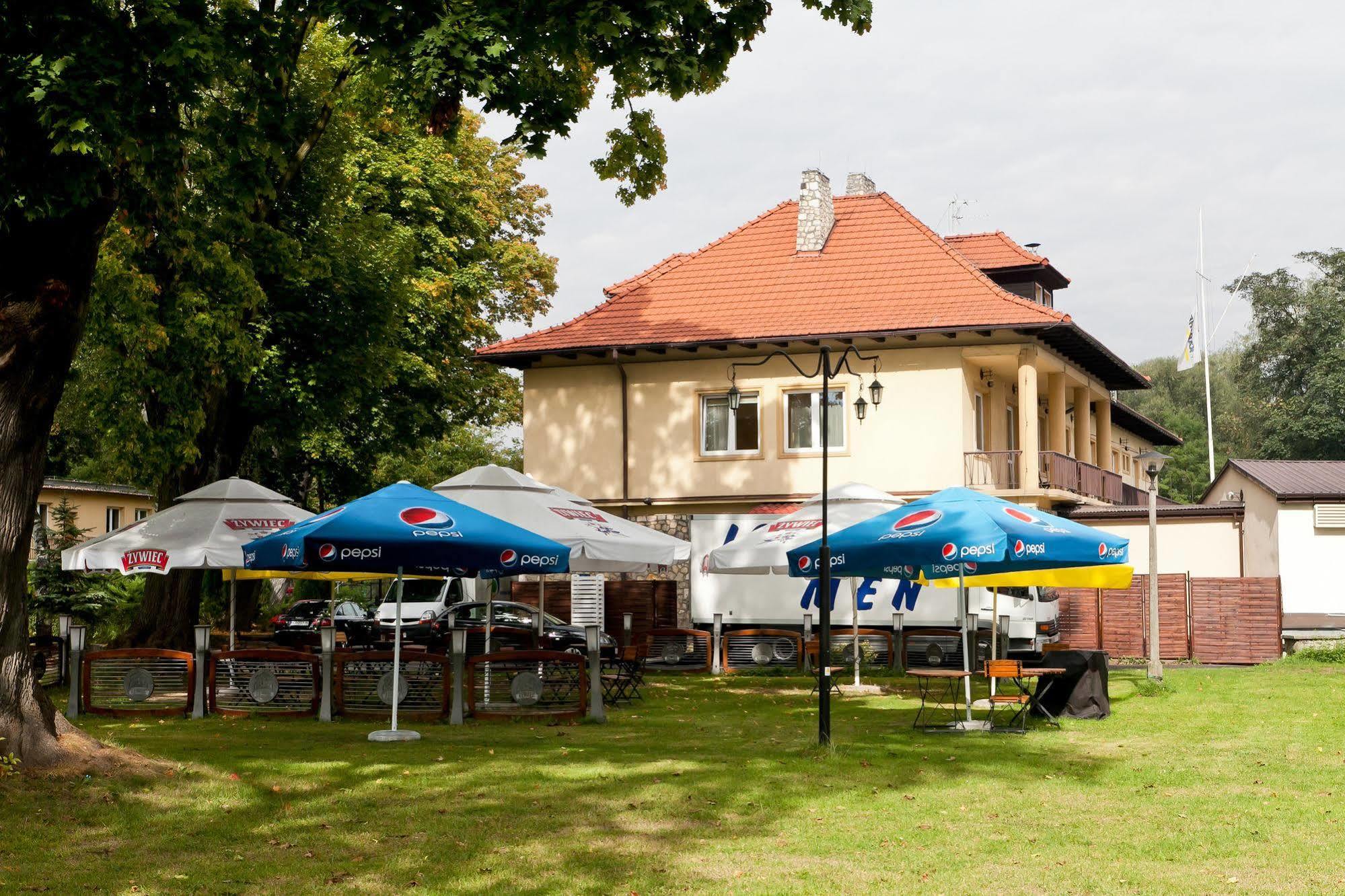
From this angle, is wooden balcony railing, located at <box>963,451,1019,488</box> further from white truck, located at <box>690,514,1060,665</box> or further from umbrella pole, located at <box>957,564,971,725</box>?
umbrella pole, located at <box>957,564,971,725</box>

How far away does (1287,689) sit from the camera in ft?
63.2

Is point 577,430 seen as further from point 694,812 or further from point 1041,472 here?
point 694,812

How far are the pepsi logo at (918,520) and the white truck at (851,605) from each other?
320 inches

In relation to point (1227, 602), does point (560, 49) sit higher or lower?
higher

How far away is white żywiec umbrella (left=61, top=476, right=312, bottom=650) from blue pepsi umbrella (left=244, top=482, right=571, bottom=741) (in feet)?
9.51

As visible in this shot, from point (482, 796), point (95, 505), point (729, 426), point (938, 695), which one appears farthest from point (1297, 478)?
point (95, 505)

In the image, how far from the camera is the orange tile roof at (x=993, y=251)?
1357 inches

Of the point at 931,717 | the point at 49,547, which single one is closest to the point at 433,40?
the point at 931,717

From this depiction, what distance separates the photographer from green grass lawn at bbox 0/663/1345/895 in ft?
25.5

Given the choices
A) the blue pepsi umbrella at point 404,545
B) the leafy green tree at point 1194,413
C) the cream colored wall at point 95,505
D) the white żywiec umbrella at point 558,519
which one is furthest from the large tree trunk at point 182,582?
the leafy green tree at point 1194,413

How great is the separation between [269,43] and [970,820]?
326 inches

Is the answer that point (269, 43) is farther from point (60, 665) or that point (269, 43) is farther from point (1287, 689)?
point (1287, 689)

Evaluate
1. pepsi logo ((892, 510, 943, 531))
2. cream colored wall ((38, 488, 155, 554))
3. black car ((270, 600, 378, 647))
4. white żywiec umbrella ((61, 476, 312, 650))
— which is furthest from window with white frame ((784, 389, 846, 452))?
cream colored wall ((38, 488, 155, 554))

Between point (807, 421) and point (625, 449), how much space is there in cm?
426
